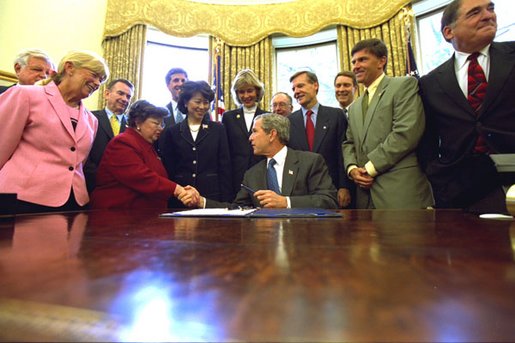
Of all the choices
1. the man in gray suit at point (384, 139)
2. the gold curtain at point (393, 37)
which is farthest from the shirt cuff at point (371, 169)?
the gold curtain at point (393, 37)

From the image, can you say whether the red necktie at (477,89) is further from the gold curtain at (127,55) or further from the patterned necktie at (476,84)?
the gold curtain at (127,55)

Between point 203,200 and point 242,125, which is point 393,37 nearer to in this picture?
point 242,125

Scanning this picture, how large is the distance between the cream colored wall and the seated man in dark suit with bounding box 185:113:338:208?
12.6 ft

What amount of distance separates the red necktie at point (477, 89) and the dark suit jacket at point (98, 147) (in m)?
2.28

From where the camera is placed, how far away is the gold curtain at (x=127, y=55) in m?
5.02

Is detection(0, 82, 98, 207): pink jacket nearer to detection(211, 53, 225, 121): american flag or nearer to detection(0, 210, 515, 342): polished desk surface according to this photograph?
detection(0, 210, 515, 342): polished desk surface

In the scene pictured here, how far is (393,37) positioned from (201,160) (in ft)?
12.7

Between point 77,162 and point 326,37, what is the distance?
194 inches

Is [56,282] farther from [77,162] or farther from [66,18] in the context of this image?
[66,18]

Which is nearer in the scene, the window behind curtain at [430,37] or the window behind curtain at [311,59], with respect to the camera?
the window behind curtain at [430,37]

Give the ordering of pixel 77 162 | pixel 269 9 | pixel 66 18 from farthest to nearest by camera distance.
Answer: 1. pixel 269 9
2. pixel 66 18
3. pixel 77 162

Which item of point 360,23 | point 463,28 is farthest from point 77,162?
point 360,23

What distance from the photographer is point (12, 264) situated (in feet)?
0.99

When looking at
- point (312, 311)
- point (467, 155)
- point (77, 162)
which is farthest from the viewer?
point (77, 162)
